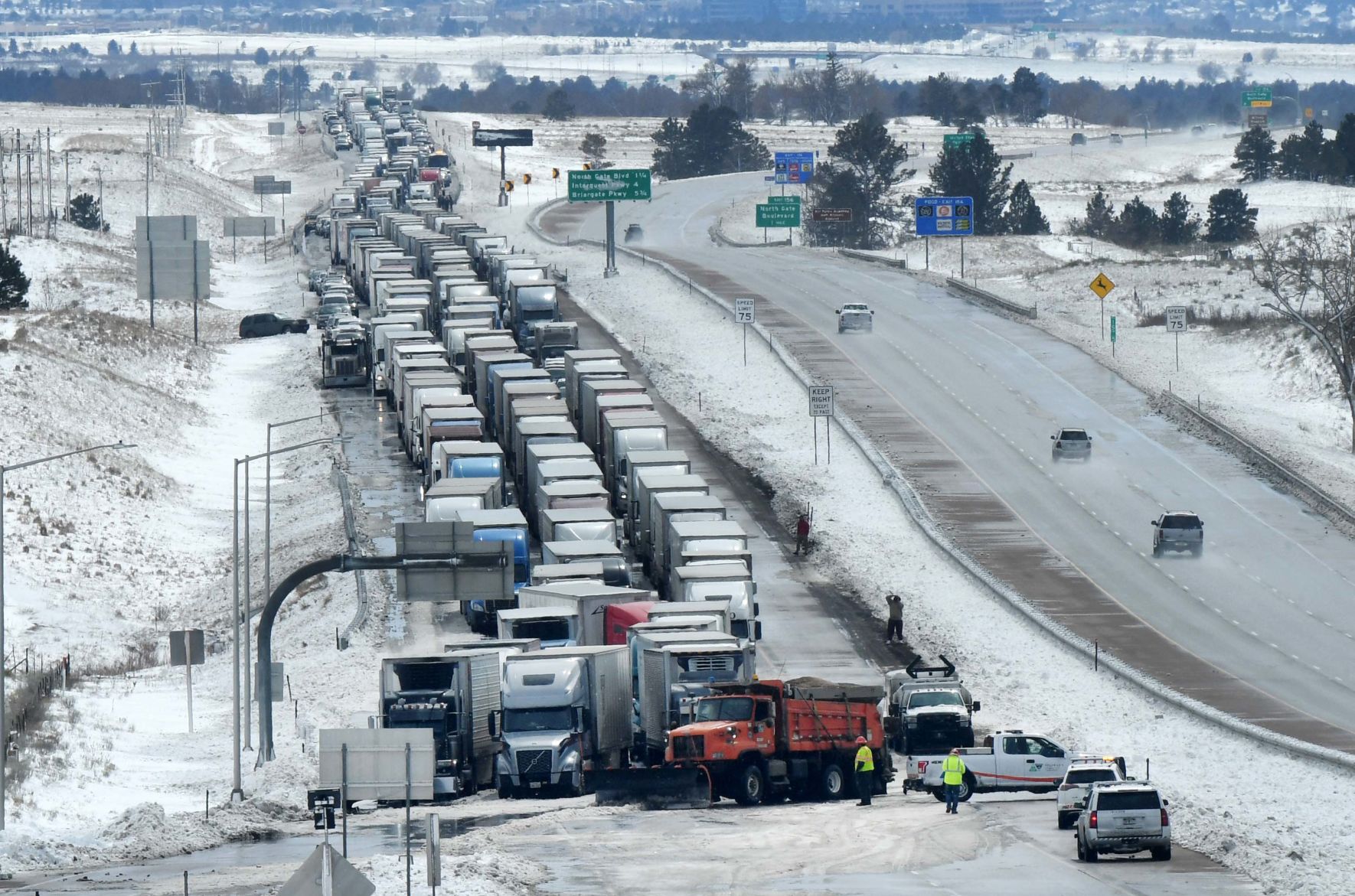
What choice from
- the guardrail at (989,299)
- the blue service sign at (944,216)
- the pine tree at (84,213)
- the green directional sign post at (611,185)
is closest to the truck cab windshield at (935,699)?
the guardrail at (989,299)

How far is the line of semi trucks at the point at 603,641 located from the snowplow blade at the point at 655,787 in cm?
4

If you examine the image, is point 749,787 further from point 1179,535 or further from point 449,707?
point 1179,535

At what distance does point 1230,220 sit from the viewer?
148875 mm

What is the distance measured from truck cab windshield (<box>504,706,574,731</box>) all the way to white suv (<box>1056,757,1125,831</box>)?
929cm

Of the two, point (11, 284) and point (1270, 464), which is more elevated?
point (11, 284)

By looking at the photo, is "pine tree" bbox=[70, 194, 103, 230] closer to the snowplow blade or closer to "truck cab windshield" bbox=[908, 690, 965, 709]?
"truck cab windshield" bbox=[908, 690, 965, 709]

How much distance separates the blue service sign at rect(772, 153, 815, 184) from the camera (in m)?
155

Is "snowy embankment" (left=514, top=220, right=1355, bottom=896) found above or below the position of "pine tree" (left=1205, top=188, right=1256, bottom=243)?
below

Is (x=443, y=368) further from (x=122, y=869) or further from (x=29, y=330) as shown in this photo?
(x=122, y=869)

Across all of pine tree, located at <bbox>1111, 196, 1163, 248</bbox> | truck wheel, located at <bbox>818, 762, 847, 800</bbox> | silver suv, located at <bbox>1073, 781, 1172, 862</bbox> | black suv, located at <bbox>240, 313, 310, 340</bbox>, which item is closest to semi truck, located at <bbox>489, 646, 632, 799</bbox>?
truck wheel, located at <bbox>818, 762, 847, 800</bbox>

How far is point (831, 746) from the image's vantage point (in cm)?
4031

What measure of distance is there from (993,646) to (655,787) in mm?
15772

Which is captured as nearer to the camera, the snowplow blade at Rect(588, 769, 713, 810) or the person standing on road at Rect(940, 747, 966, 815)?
the person standing on road at Rect(940, 747, 966, 815)

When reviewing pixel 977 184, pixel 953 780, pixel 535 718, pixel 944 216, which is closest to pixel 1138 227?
pixel 977 184
